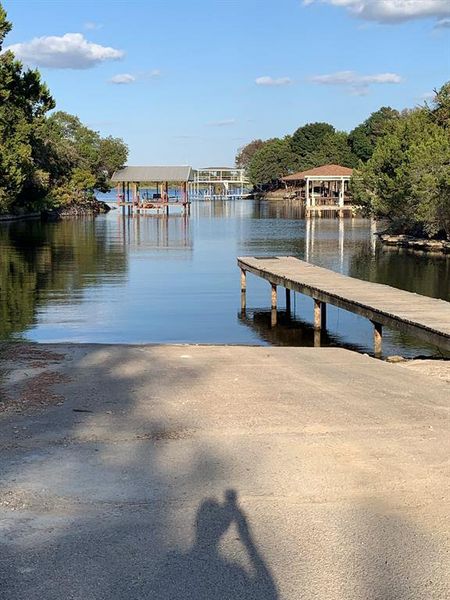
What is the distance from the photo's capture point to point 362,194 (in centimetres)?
5041

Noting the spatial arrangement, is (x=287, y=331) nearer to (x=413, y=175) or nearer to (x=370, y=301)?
(x=370, y=301)

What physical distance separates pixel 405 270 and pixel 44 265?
14265 millimetres

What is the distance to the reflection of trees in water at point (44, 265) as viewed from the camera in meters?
19.8

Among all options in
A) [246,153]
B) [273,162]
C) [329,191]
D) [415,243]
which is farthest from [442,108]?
[246,153]

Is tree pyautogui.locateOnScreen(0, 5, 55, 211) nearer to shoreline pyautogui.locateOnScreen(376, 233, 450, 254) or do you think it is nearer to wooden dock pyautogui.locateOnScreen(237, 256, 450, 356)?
shoreline pyautogui.locateOnScreen(376, 233, 450, 254)

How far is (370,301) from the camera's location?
552 inches

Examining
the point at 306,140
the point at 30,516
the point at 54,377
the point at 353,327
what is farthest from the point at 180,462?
the point at 306,140

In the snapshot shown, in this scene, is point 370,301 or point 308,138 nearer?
point 370,301

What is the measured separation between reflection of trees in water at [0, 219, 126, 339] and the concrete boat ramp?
9.45 metres

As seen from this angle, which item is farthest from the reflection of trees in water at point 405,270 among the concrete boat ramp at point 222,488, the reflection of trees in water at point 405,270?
the concrete boat ramp at point 222,488

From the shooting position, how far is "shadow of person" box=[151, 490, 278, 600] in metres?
3.67

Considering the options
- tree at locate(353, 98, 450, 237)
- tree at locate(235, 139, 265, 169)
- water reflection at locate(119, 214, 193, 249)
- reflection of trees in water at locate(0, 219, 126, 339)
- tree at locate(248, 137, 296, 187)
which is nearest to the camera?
reflection of trees in water at locate(0, 219, 126, 339)

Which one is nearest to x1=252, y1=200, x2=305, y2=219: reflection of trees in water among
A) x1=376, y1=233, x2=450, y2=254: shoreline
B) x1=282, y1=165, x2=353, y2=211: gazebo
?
x1=282, y1=165, x2=353, y2=211: gazebo

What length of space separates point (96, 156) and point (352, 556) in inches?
3141
